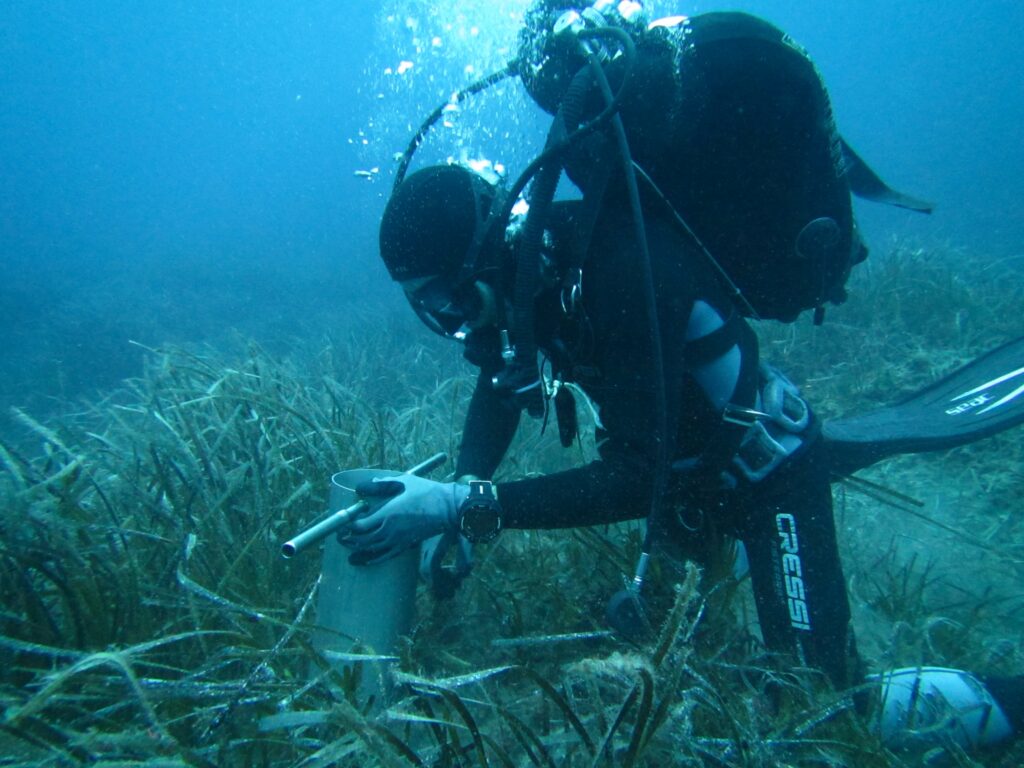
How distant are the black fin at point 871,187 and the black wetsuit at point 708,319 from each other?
68 cm

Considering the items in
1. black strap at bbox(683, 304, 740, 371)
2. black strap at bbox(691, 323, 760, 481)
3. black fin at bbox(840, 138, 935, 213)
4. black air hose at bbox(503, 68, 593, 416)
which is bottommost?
black strap at bbox(691, 323, 760, 481)

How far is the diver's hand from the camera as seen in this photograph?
5.56 feet

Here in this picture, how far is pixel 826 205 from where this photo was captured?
1983mm

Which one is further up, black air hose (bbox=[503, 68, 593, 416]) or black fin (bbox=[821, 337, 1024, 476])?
black air hose (bbox=[503, 68, 593, 416])

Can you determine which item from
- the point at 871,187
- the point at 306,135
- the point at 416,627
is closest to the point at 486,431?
the point at 416,627

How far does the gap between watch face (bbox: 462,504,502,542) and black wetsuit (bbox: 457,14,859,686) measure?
2.9 inches

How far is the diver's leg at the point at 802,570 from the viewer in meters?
1.96

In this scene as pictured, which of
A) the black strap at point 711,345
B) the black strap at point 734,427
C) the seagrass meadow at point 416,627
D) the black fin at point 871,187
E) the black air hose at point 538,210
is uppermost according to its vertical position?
the black fin at point 871,187

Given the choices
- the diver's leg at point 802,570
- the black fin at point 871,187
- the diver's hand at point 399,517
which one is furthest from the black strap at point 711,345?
the black fin at point 871,187

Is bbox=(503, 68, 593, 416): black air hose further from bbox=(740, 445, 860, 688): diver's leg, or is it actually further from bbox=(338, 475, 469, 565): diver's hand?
bbox=(740, 445, 860, 688): diver's leg

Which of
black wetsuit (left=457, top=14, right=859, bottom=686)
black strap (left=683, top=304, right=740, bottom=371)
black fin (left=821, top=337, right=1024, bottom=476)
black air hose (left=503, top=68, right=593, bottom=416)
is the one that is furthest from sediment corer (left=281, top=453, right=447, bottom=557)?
black fin (left=821, top=337, right=1024, bottom=476)

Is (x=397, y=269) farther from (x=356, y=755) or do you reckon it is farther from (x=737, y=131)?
(x=356, y=755)

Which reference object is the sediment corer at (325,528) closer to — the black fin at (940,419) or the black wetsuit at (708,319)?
the black wetsuit at (708,319)

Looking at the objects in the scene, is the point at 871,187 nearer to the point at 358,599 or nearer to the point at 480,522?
the point at 480,522
